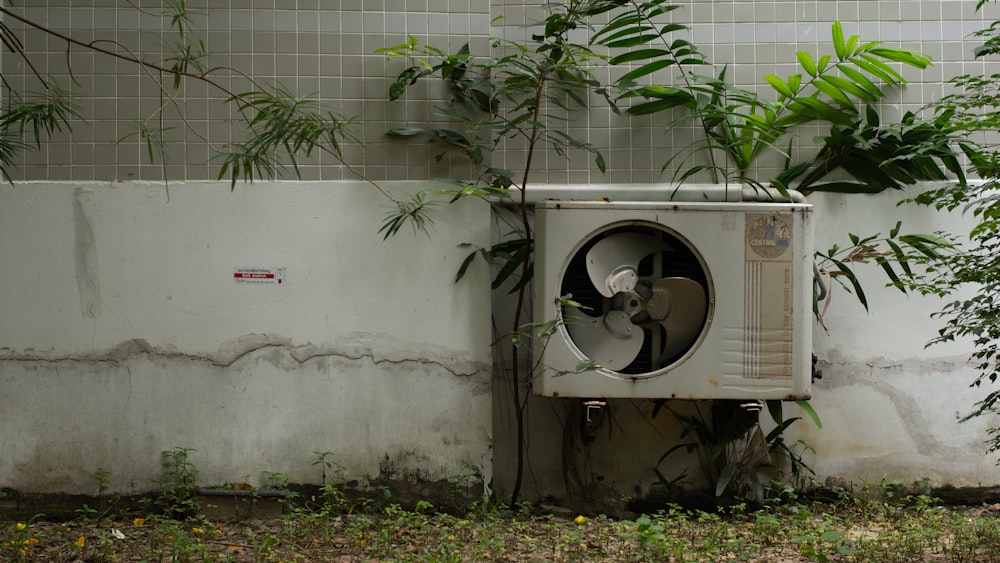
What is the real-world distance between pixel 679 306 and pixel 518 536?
1.21m

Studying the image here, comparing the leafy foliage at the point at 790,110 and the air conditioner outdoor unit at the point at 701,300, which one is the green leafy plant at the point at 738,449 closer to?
the air conditioner outdoor unit at the point at 701,300

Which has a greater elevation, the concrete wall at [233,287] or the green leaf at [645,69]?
the green leaf at [645,69]

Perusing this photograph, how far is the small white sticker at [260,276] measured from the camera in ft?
13.1

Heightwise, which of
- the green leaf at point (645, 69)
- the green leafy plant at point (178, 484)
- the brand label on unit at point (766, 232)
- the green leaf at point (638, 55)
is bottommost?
the green leafy plant at point (178, 484)

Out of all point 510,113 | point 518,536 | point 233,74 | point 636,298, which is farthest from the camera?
point 510,113

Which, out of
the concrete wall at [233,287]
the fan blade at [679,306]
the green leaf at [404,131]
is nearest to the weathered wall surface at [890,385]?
the fan blade at [679,306]

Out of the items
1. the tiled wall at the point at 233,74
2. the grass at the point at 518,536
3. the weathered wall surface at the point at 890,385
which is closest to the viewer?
the grass at the point at 518,536

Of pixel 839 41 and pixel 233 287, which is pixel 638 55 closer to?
pixel 839 41

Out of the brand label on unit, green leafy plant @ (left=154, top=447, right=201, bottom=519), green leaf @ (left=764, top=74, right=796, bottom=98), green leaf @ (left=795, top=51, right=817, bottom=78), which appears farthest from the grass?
green leaf @ (left=795, top=51, right=817, bottom=78)

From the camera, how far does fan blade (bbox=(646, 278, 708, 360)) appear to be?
3771mm

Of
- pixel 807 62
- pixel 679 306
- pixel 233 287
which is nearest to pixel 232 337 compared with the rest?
pixel 233 287

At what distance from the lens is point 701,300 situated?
3789mm

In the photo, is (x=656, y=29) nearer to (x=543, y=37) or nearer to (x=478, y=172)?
(x=543, y=37)

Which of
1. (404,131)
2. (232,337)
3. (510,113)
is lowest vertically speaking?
(232,337)
